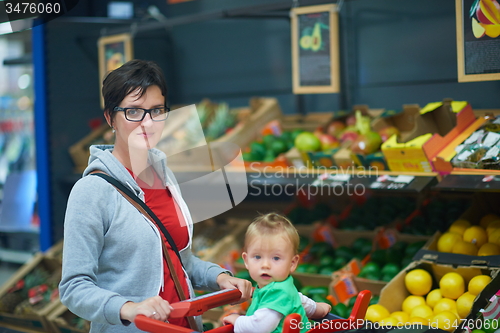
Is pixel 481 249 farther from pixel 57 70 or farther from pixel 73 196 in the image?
pixel 57 70

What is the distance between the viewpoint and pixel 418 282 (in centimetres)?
259

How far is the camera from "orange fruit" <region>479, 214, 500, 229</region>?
2.90m

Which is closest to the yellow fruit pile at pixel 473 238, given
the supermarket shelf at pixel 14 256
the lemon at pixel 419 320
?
the lemon at pixel 419 320

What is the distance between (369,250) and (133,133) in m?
2.08

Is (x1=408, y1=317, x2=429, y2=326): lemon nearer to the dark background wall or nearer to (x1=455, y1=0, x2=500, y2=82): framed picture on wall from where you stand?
(x1=455, y1=0, x2=500, y2=82): framed picture on wall

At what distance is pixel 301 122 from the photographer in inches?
162

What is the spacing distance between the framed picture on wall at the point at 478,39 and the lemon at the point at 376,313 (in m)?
1.20

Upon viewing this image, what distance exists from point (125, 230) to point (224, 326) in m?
0.41

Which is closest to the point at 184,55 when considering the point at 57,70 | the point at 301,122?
the point at 57,70

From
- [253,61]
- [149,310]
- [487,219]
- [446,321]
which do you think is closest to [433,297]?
[446,321]

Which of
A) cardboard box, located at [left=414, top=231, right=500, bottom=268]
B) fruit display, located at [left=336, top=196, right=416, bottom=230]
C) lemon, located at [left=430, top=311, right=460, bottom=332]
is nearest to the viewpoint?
lemon, located at [left=430, top=311, right=460, bottom=332]

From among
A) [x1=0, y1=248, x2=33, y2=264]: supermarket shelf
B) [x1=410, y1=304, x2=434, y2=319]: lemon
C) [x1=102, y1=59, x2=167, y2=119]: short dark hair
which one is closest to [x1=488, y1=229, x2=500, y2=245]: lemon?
[x1=410, y1=304, x2=434, y2=319]: lemon

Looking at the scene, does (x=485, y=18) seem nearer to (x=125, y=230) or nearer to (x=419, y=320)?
(x=419, y=320)

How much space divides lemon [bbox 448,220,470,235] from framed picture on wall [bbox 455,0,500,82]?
2.69ft
